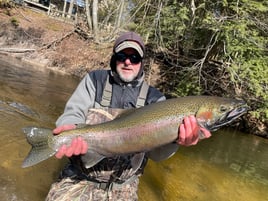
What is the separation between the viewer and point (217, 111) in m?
2.81

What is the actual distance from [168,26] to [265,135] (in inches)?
253

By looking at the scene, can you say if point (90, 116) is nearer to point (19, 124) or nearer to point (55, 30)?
point (19, 124)

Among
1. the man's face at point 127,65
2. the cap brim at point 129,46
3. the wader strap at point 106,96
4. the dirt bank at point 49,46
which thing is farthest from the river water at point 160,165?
the dirt bank at point 49,46

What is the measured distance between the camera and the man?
133 inches

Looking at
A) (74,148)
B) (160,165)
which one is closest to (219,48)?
(160,165)

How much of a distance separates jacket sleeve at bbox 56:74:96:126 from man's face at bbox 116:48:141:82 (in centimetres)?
33

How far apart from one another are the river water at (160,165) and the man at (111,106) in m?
1.90

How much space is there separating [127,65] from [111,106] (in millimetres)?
439

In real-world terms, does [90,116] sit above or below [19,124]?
above

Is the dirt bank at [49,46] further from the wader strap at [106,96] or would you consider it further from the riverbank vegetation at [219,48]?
the wader strap at [106,96]

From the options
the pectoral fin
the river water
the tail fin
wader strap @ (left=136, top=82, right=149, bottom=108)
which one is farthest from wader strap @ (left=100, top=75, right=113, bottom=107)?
the river water

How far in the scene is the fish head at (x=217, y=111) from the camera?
2.79 metres

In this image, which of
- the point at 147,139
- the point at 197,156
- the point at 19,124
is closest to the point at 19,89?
the point at 19,124

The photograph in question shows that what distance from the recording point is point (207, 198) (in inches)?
251
